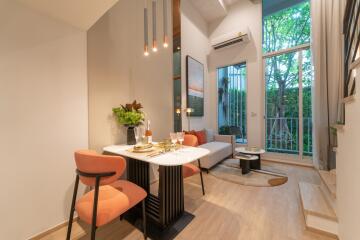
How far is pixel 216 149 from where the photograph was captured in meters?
3.36

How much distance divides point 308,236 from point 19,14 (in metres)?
3.42

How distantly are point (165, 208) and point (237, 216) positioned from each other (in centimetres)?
88

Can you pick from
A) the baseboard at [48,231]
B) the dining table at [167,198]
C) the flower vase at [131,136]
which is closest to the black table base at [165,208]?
the dining table at [167,198]

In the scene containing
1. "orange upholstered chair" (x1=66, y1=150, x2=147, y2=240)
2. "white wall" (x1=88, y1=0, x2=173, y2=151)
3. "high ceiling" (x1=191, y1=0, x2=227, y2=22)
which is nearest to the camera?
"orange upholstered chair" (x1=66, y1=150, x2=147, y2=240)

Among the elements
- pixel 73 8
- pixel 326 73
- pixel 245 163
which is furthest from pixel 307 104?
pixel 73 8

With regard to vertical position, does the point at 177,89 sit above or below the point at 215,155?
above

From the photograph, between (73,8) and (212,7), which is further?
(212,7)

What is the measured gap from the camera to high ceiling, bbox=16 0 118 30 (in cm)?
143

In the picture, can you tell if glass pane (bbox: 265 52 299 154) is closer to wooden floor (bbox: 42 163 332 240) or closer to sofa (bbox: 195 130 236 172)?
sofa (bbox: 195 130 236 172)

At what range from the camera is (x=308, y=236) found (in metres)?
1.54

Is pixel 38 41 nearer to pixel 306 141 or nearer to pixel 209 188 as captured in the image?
pixel 209 188

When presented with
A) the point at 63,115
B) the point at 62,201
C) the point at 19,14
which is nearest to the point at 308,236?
Answer: the point at 62,201

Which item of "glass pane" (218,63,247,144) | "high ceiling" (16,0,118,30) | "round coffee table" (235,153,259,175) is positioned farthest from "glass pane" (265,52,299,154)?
"high ceiling" (16,0,118,30)

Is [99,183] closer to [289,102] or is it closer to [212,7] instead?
[289,102]
